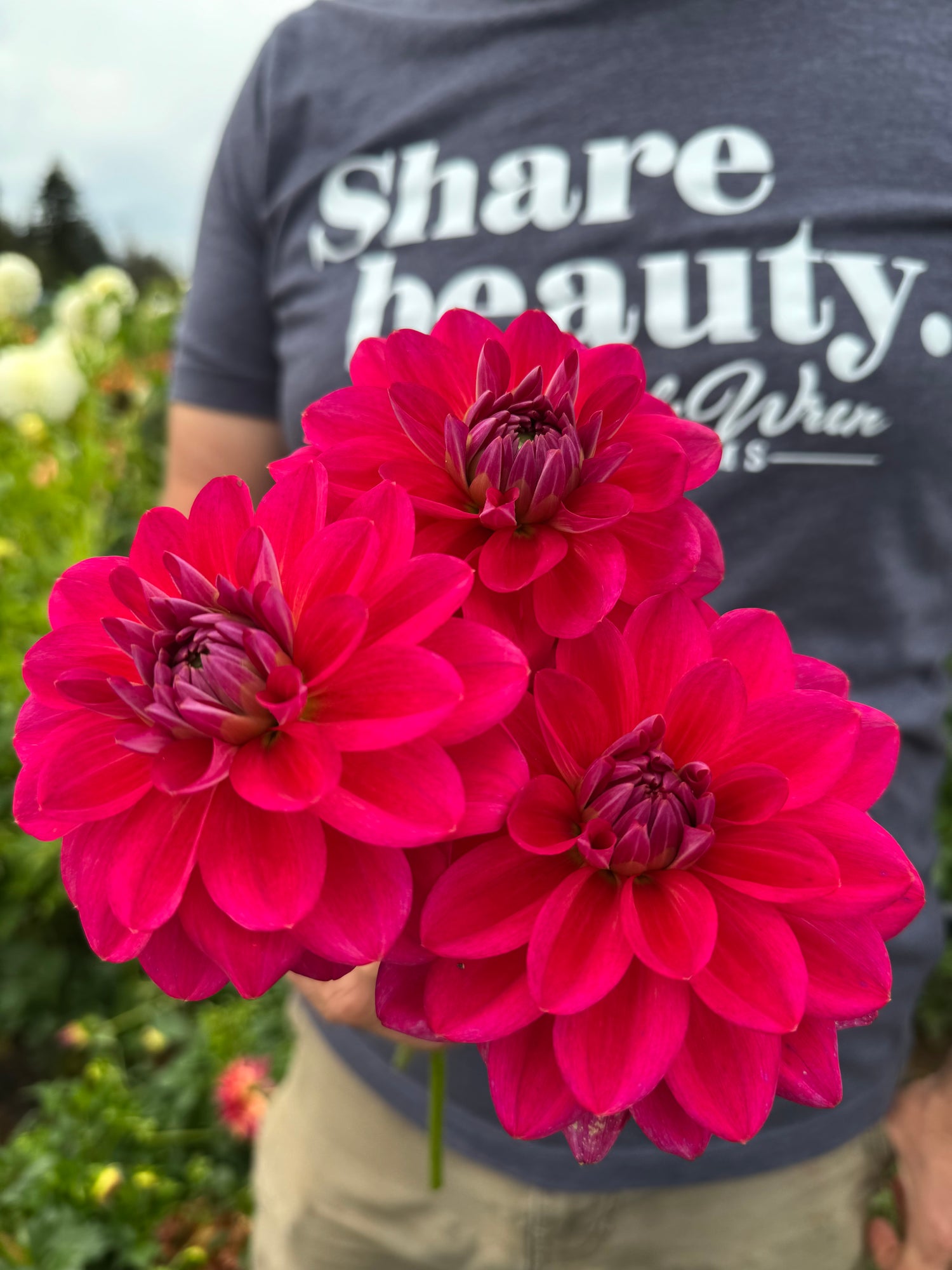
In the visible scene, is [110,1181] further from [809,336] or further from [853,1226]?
[809,336]

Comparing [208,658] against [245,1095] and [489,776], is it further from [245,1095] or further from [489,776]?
[245,1095]

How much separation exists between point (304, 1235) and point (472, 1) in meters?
1.09

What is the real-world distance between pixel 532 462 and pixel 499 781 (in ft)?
0.31

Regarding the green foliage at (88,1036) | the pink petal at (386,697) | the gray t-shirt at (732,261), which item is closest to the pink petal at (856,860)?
the pink petal at (386,697)

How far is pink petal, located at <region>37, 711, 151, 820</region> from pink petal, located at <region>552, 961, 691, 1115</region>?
0.42 ft

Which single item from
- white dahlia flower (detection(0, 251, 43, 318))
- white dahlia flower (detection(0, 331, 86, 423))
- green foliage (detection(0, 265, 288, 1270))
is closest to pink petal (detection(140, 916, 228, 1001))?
green foliage (detection(0, 265, 288, 1270))

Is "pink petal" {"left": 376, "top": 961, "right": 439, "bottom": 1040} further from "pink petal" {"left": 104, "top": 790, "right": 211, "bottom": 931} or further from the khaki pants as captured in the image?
the khaki pants

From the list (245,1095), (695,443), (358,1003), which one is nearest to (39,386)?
(245,1095)

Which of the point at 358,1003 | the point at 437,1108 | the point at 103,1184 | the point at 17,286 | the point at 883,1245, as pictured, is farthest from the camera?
the point at 17,286

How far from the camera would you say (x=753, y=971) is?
229 millimetres

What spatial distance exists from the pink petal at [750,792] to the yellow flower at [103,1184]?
1239 mm

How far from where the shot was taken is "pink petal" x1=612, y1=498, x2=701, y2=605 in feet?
0.83

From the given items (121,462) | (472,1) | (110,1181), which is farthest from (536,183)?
(121,462)

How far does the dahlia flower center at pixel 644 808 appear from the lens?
0.76 ft
